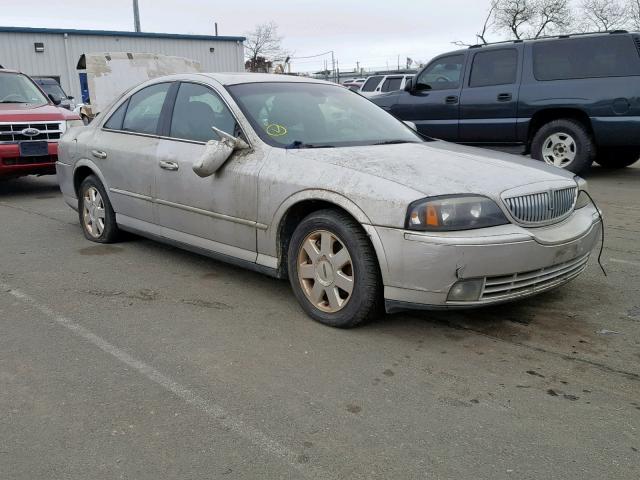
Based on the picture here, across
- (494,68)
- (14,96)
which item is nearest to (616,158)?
(494,68)

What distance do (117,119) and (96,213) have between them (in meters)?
0.90

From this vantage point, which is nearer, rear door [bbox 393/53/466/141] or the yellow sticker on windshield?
the yellow sticker on windshield

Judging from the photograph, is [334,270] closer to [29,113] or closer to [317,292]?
[317,292]

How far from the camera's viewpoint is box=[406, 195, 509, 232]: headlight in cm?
342

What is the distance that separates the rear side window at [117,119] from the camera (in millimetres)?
5742

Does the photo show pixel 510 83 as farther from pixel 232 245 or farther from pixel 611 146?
pixel 232 245

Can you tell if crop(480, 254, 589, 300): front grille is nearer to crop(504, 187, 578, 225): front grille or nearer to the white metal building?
crop(504, 187, 578, 225): front grille

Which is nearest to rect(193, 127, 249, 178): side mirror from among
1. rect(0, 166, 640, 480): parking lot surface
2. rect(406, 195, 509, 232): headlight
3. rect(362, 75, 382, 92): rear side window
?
rect(0, 166, 640, 480): parking lot surface

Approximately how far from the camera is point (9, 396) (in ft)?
10.2

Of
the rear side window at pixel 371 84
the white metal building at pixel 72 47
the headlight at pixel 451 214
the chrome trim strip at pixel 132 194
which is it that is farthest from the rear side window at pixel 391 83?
the headlight at pixel 451 214

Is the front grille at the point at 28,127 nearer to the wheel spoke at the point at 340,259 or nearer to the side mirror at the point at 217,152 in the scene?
the side mirror at the point at 217,152

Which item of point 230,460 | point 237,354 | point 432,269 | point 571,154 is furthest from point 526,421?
point 571,154

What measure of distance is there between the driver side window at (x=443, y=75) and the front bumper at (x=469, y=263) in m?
6.99

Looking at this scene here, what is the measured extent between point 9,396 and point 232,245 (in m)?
1.80
